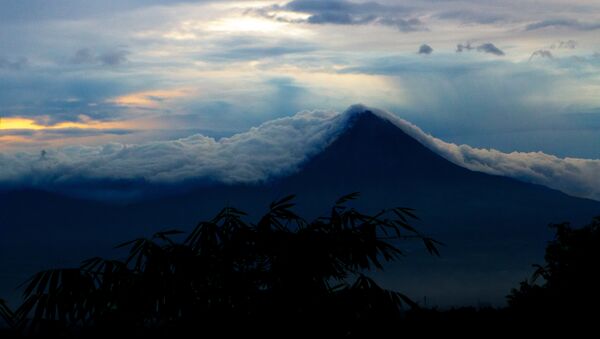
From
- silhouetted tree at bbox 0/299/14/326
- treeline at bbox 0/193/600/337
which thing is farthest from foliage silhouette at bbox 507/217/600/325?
silhouetted tree at bbox 0/299/14/326

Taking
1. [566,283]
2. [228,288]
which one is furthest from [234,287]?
[566,283]

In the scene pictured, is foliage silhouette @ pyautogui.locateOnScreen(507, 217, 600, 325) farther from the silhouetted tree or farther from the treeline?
the silhouetted tree

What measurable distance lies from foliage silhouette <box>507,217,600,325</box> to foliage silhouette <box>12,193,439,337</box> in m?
6.54

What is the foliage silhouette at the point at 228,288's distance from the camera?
363 inches

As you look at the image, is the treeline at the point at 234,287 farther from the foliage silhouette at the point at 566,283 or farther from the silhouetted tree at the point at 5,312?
the foliage silhouette at the point at 566,283

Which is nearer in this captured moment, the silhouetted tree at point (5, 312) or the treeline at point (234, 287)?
the silhouetted tree at point (5, 312)

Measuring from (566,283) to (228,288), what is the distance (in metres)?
10.1

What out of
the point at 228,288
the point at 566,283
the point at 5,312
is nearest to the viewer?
the point at 5,312

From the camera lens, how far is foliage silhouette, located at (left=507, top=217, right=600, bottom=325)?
49.3ft

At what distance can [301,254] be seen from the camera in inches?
376

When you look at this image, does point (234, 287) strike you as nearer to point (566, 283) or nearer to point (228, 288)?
point (228, 288)

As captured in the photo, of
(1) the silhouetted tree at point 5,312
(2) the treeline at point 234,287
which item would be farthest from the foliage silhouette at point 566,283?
(1) the silhouetted tree at point 5,312

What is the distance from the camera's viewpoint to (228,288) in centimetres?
969

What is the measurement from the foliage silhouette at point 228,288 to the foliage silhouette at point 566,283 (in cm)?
654
